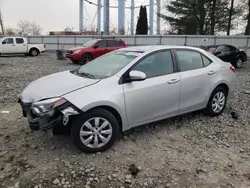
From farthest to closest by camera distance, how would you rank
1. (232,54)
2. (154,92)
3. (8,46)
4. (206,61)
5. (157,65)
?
1. (8,46)
2. (232,54)
3. (206,61)
4. (157,65)
5. (154,92)

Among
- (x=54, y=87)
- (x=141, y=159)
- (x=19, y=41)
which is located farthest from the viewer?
(x=19, y=41)

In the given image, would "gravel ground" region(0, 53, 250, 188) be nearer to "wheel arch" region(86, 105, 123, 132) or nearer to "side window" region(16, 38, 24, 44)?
"wheel arch" region(86, 105, 123, 132)

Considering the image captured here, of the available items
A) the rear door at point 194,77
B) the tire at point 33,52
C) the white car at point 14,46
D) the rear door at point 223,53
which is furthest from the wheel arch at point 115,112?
the tire at point 33,52

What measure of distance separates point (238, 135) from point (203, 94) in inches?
36.5

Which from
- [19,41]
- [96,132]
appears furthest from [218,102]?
[19,41]

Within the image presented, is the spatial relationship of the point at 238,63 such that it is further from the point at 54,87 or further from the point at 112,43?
the point at 54,87

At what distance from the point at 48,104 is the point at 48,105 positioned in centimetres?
1

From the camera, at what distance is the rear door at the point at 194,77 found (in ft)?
12.6

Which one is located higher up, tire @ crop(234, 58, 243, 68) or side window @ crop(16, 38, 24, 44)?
side window @ crop(16, 38, 24, 44)

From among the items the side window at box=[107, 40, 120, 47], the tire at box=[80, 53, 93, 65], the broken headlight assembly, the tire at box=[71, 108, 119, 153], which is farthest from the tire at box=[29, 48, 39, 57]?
the tire at box=[71, 108, 119, 153]

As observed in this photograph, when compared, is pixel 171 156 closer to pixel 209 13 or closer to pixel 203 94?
pixel 203 94

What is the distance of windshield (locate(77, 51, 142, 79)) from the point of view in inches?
134

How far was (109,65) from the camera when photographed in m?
3.67

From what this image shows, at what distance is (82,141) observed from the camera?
2965 mm
